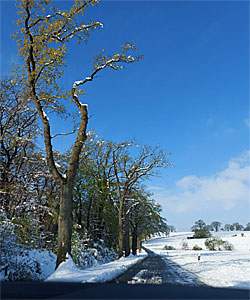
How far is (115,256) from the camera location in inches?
1223

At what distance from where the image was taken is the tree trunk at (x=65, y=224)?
11.0m

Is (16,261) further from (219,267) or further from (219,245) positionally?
(219,245)

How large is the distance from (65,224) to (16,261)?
2.28m

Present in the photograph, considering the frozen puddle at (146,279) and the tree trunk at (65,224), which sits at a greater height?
the tree trunk at (65,224)

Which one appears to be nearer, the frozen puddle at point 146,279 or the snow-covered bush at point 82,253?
the frozen puddle at point 146,279

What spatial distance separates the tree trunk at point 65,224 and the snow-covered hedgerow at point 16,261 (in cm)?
99

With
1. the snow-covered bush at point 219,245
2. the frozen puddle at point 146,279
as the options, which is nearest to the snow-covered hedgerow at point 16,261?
the frozen puddle at point 146,279

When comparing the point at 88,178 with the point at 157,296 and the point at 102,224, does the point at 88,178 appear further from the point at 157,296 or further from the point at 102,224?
the point at 157,296

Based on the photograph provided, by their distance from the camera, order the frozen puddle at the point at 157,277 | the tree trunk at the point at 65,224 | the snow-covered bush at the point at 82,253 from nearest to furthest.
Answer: the frozen puddle at the point at 157,277 → the tree trunk at the point at 65,224 → the snow-covered bush at the point at 82,253

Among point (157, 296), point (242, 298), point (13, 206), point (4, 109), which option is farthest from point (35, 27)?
point (242, 298)

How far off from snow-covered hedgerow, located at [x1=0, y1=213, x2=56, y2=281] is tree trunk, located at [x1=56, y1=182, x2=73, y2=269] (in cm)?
99

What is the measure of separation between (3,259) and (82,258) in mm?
9295

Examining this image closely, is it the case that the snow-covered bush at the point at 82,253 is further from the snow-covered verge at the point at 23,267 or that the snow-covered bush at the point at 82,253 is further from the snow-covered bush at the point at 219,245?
the snow-covered bush at the point at 219,245

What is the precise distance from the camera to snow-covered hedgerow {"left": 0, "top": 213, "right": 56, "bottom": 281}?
10383 millimetres
